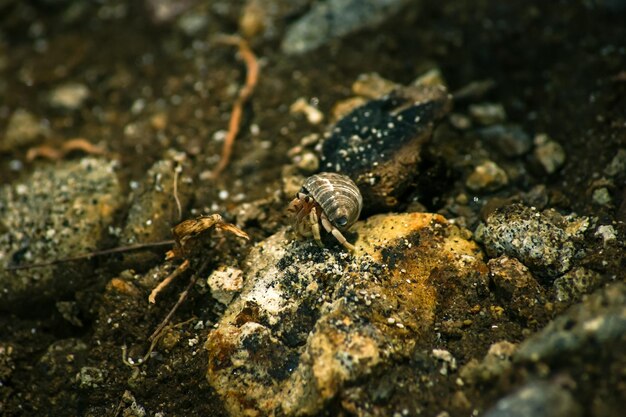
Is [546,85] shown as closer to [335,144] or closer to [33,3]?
[335,144]

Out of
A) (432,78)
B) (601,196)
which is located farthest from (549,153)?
(432,78)

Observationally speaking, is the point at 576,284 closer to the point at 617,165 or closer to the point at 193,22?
the point at 617,165

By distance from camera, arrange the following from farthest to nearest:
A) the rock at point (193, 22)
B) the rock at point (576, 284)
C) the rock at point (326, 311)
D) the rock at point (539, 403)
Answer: the rock at point (193, 22)
the rock at point (576, 284)
the rock at point (326, 311)
the rock at point (539, 403)

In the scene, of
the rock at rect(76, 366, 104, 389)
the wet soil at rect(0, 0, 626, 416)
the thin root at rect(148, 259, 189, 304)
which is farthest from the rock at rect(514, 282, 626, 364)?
the rock at rect(76, 366, 104, 389)

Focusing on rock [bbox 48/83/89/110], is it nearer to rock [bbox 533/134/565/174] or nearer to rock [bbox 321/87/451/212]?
rock [bbox 321/87/451/212]

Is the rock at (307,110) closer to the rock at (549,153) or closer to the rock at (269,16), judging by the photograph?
the rock at (269,16)

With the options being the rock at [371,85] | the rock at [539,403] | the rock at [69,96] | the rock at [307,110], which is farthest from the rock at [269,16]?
the rock at [539,403]

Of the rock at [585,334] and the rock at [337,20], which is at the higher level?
the rock at [337,20]
